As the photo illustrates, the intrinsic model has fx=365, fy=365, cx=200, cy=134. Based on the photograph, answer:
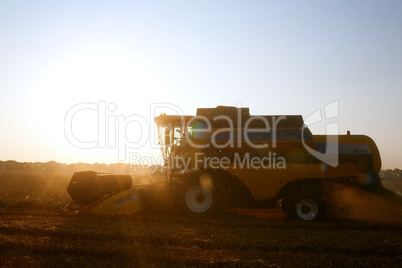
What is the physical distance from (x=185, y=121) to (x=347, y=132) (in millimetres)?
4716

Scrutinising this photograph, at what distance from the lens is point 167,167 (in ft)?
37.1

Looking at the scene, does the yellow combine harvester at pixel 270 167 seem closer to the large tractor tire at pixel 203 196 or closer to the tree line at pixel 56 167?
the large tractor tire at pixel 203 196

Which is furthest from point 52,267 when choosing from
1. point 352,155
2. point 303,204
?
point 352,155

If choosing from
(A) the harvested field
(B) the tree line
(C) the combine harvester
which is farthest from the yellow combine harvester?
(B) the tree line

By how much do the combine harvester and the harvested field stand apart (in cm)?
51

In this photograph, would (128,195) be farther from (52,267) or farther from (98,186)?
(52,267)

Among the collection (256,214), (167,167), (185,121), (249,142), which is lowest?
(256,214)

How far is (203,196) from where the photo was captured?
32.9 feet

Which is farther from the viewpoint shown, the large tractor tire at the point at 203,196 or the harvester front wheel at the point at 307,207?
the large tractor tire at the point at 203,196

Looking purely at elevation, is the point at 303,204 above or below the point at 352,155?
below

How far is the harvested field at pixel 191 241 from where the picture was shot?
5.66 metres

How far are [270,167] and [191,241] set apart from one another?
3684 mm

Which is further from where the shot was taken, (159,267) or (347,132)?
(347,132)

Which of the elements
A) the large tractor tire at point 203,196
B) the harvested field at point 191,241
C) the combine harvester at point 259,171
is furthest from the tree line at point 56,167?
the harvested field at point 191,241
